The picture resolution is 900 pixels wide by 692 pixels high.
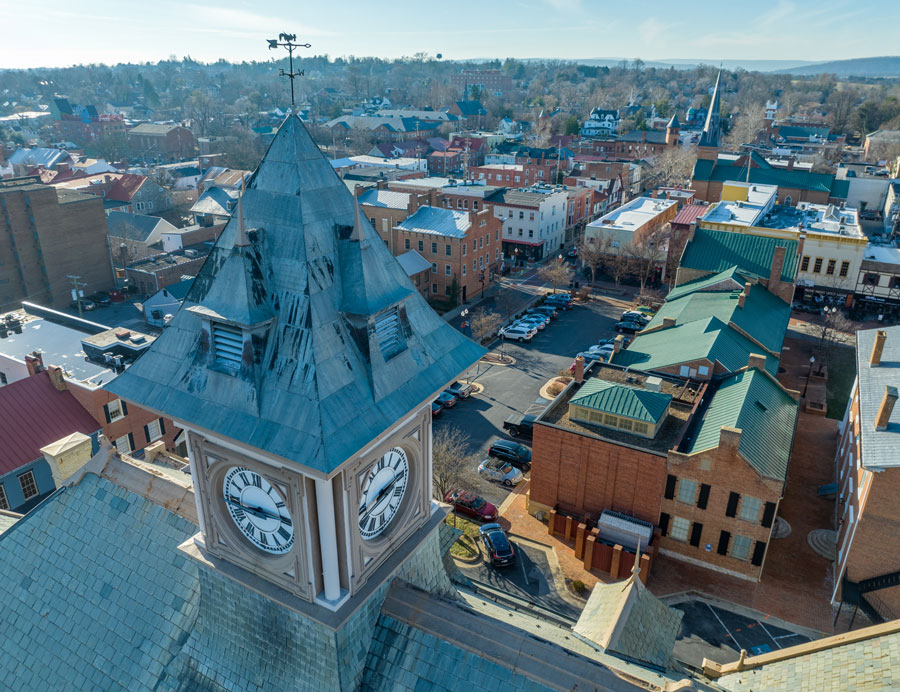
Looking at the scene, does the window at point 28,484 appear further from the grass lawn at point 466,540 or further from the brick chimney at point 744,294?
the brick chimney at point 744,294

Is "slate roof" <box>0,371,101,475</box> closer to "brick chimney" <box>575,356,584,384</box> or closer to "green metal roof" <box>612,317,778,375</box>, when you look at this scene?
"brick chimney" <box>575,356,584,384</box>

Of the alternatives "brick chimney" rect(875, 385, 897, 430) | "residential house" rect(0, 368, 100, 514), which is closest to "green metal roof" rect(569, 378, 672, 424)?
"brick chimney" rect(875, 385, 897, 430)

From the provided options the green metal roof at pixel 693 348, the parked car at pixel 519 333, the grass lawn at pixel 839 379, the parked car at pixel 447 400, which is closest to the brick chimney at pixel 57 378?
the parked car at pixel 447 400

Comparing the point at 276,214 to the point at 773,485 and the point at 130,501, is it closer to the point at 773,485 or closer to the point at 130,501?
the point at 130,501

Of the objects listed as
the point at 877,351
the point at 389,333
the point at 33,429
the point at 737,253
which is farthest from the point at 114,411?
the point at 737,253

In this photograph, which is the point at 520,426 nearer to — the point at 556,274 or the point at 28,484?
the point at 28,484

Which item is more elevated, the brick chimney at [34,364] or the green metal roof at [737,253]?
the green metal roof at [737,253]
